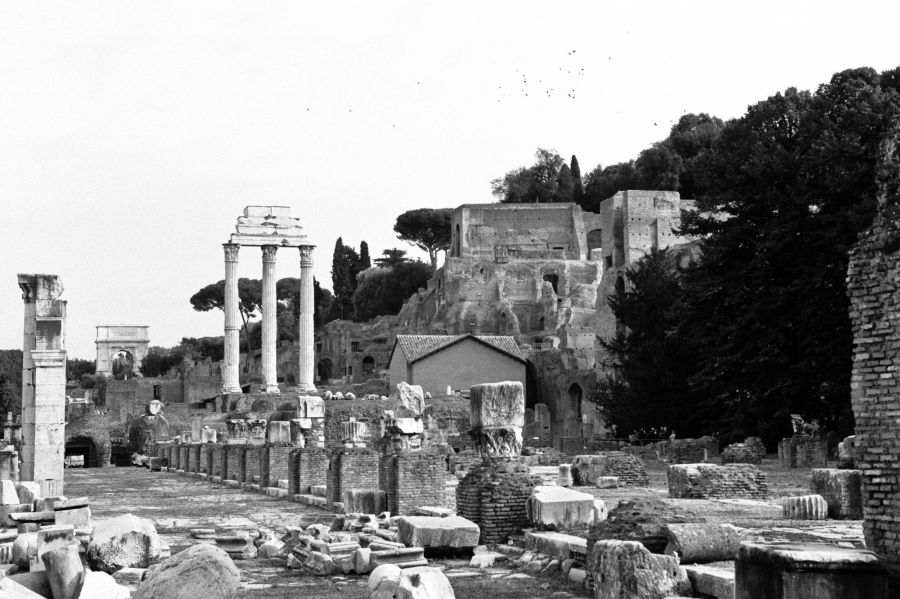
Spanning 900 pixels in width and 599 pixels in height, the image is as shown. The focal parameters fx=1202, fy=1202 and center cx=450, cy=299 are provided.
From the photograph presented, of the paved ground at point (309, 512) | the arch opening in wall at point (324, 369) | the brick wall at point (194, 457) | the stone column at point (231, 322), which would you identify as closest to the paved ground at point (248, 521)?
the paved ground at point (309, 512)

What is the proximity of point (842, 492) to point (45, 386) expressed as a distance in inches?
496

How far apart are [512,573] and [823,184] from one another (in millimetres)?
18278

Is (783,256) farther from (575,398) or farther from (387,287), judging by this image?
(387,287)

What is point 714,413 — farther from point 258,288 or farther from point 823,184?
point 258,288

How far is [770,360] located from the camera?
87.5ft

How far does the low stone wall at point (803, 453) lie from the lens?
2364 centimetres

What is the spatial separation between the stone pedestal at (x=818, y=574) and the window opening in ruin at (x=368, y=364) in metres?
80.0

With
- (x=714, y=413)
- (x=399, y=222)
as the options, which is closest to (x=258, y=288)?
(x=399, y=222)

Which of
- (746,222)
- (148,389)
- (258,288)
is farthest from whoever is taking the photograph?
(258,288)

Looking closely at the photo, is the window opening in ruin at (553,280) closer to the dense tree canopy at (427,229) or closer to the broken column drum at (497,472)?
the dense tree canopy at (427,229)

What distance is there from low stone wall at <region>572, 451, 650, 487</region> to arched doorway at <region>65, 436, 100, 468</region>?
1402 inches

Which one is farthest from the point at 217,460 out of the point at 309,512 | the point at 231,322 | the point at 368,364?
the point at 368,364

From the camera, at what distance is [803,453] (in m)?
23.8

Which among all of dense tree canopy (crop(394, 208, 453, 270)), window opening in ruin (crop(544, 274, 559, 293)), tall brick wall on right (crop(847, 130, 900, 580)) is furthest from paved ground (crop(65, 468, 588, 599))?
dense tree canopy (crop(394, 208, 453, 270))
